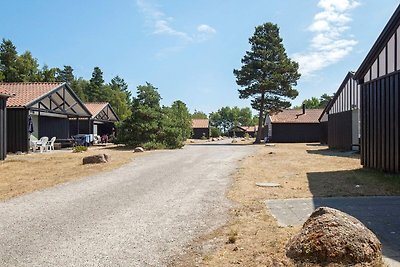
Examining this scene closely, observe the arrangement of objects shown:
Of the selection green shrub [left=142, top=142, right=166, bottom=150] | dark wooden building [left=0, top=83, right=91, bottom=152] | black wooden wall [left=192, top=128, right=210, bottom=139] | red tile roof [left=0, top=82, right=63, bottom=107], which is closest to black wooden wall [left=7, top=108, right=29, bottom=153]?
dark wooden building [left=0, top=83, right=91, bottom=152]

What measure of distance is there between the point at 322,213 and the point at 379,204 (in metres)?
2.96

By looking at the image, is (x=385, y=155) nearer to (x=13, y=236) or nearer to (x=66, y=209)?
(x=66, y=209)

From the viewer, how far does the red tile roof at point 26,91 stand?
1997cm

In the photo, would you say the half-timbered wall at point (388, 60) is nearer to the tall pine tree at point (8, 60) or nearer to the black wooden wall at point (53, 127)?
the black wooden wall at point (53, 127)

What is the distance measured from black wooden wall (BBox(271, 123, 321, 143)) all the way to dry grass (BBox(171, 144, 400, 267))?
1123 inches

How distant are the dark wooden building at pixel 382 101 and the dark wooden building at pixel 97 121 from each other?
26.1 metres

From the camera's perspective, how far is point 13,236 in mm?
4781

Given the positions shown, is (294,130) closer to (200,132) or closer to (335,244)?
(200,132)

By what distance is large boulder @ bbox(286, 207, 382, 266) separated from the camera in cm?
345

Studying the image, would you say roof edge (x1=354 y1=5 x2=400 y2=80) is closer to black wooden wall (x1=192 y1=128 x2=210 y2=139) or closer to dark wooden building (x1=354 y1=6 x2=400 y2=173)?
dark wooden building (x1=354 y1=6 x2=400 y2=173)

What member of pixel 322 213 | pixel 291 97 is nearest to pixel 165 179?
pixel 322 213

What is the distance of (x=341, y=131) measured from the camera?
22.6 metres

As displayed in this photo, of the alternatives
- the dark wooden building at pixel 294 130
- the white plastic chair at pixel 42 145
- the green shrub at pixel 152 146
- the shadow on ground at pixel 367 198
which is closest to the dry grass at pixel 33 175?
the white plastic chair at pixel 42 145

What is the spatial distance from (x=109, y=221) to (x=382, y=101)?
Answer: 345 inches
